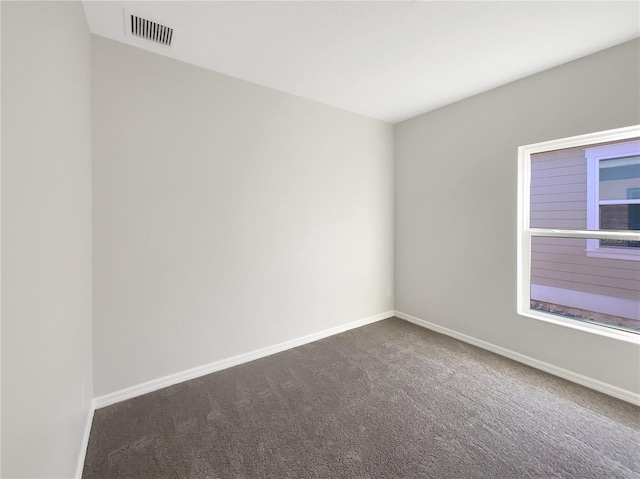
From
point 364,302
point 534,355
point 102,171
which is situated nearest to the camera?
point 102,171

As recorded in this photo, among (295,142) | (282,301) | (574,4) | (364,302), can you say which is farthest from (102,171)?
(574,4)

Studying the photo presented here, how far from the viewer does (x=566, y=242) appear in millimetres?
2477

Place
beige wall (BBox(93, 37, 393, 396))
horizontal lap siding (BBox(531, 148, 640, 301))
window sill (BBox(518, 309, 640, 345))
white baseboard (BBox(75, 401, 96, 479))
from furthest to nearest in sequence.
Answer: horizontal lap siding (BBox(531, 148, 640, 301)), window sill (BBox(518, 309, 640, 345)), beige wall (BBox(93, 37, 393, 396)), white baseboard (BBox(75, 401, 96, 479))

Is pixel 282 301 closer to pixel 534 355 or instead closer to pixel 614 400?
pixel 534 355

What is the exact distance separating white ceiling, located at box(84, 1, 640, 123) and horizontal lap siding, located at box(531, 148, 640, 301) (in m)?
0.88

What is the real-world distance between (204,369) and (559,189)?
140 inches

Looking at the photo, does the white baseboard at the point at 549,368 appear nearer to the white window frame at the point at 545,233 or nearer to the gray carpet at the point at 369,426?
the gray carpet at the point at 369,426

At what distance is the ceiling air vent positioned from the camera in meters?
1.82

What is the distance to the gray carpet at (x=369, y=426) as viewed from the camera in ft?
5.00

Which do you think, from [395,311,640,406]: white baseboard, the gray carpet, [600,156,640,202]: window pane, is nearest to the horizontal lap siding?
[600,156,640,202]: window pane

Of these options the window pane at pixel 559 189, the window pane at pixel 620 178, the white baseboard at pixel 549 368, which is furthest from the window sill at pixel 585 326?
the window pane at pixel 620 178

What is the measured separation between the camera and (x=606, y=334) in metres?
2.15

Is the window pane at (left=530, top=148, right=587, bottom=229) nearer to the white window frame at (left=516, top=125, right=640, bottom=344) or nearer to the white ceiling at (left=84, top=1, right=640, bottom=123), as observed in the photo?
the white window frame at (left=516, top=125, right=640, bottom=344)

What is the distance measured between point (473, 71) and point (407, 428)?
2.89m
